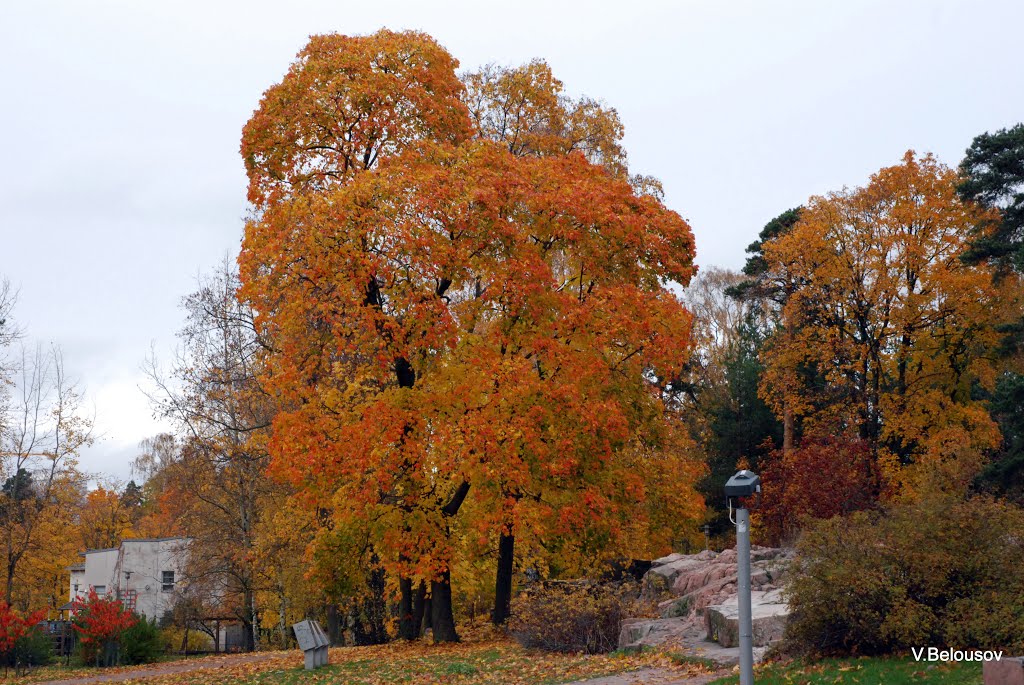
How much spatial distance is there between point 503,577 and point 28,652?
1084 centimetres

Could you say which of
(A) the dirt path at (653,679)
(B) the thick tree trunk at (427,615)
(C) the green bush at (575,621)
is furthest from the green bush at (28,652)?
(A) the dirt path at (653,679)

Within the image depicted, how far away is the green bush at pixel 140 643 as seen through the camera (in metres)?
21.2

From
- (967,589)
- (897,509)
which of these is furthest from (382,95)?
(967,589)

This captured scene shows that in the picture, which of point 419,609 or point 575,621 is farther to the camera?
point 419,609

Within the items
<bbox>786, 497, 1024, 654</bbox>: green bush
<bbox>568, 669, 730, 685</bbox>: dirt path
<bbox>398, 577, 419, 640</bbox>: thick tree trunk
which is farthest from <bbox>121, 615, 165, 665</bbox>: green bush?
<bbox>786, 497, 1024, 654</bbox>: green bush

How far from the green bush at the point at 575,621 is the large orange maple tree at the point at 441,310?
165cm

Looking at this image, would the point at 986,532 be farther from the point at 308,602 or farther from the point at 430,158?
the point at 308,602

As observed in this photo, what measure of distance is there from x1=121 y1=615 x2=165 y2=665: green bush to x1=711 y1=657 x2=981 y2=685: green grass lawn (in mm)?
14904

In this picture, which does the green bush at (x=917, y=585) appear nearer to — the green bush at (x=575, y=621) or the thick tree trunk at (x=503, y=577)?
the green bush at (x=575, y=621)

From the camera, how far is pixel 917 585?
11.4m

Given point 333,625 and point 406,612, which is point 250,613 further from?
point 406,612

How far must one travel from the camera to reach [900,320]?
105 feet

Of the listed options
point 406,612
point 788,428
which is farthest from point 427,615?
point 788,428

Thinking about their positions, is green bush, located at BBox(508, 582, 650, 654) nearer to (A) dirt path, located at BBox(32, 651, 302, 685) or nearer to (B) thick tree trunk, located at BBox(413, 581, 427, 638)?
(A) dirt path, located at BBox(32, 651, 302, 685)
